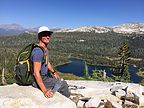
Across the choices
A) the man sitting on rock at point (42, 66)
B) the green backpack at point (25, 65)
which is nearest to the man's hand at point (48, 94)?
the man sitting on rock at point (42, 66)

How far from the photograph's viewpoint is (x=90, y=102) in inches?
381

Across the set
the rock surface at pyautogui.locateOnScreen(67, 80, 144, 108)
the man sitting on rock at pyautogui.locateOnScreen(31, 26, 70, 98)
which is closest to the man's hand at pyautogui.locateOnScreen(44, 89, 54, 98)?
the man sitting on rock at pyautogui.locateOnScreen(31, 26, 70, 98)

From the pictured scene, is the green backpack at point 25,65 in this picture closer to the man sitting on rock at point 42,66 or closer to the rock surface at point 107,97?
the man sitting on rock at point 42,66

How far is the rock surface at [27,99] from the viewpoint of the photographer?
22.7ft

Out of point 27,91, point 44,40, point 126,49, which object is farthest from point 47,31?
point 126,49

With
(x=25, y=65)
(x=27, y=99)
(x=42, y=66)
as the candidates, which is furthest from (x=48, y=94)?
(x=25, y=65)

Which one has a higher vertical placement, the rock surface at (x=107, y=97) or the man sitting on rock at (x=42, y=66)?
the man sitting on rock at (x=42, y=66)

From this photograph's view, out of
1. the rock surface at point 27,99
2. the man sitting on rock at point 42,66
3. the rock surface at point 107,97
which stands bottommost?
the rock surface at point 107,97

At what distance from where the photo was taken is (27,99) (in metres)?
7.01

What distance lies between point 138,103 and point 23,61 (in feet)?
16.6

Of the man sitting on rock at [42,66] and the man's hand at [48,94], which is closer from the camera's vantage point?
the man sitting on rock at [42,66]

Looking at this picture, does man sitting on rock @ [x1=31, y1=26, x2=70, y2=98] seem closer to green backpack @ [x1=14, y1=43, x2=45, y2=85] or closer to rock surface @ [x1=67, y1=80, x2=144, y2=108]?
green backpack @ [x1=14, y1=43, x2=45, y2=85]

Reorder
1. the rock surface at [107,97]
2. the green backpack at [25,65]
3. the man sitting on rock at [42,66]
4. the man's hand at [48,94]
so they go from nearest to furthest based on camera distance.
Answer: the man sitting on rock at [42,66], the green backpack at [25,65], the man's hand at [48,94], the rock surface at [107,97]

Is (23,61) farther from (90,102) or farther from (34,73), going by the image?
(90,102)
